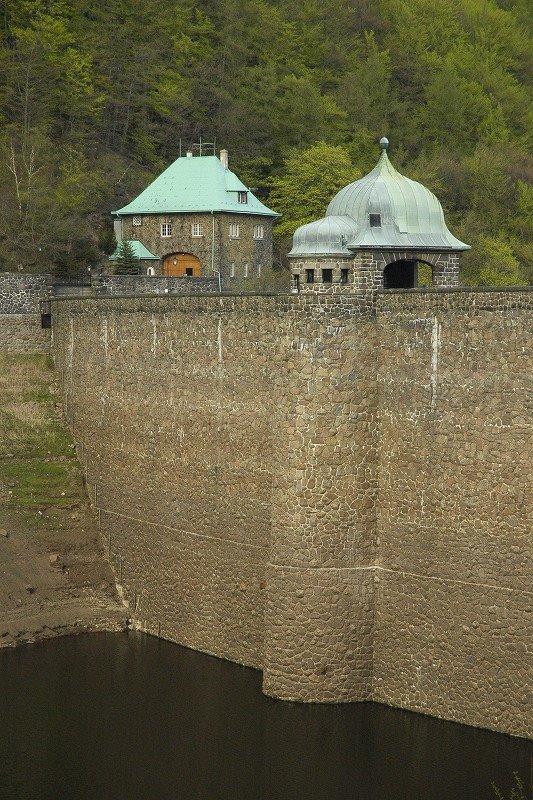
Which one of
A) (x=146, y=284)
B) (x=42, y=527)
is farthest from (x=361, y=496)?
(x=146, y=284)

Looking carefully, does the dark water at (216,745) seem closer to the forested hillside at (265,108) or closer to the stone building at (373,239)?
the stone building at (373,239)

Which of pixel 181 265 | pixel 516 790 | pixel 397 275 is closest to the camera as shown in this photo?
pixel 516 790

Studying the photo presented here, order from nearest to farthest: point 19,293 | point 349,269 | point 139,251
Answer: point 349,269 → point 19,293 → point 139,251

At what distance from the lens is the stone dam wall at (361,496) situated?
3269 centimetres

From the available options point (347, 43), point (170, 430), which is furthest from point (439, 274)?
point (347, 43)

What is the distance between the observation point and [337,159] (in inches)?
2891

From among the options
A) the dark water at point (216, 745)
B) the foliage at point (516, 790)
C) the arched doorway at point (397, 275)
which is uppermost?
the arched doorway at point (397, 275)

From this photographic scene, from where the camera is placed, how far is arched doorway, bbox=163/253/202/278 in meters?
65.1

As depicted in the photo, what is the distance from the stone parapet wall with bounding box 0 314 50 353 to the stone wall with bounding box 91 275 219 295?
7.67 ft

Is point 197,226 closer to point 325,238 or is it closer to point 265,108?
point 265,108

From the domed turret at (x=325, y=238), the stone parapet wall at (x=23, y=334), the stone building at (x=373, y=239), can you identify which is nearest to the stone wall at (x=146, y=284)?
the stone parapet wall at (x=23, y=334)

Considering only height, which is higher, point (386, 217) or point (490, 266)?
point (386, 217)

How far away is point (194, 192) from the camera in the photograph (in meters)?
65.4

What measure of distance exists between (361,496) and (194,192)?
32224 millimetres
